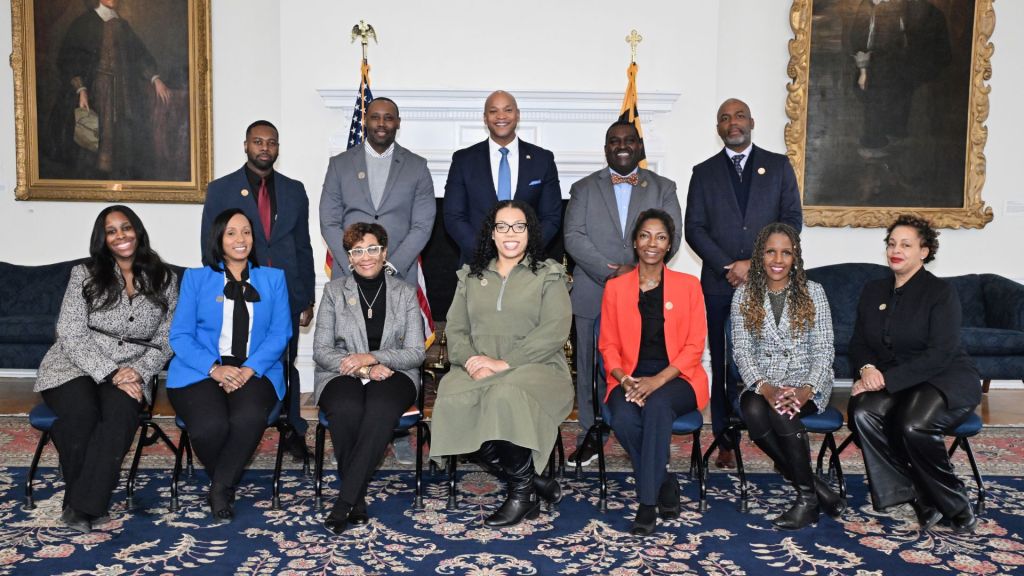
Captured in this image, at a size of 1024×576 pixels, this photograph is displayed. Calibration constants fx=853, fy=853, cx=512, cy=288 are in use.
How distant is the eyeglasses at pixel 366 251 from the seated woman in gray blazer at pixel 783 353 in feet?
5.74

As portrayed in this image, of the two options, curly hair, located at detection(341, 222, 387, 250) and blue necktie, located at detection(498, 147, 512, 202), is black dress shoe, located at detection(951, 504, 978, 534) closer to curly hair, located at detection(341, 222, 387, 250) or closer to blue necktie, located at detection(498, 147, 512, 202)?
blue necktie, located at detection(498, 147, 512, 202)

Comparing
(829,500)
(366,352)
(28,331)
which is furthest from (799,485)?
(28,331)

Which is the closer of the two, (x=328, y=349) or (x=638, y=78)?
(x=328, y=349)

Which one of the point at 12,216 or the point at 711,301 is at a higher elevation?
the point at 12,216

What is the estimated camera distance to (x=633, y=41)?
6.52 m

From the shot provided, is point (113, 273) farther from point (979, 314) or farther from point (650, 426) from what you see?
point (979, 314)

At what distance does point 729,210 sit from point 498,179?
4.22 feet

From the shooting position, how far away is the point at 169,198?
7.10 metres

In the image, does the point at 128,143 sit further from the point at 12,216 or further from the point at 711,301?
the point at 711,301

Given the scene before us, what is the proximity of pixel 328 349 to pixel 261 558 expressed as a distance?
Result: 1093 millimetres

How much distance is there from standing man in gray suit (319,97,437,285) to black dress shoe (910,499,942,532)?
9.12 feet

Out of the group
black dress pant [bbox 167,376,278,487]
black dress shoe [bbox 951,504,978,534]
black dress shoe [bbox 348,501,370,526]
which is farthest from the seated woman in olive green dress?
black dress shoe [bbox 951,504,978,534]

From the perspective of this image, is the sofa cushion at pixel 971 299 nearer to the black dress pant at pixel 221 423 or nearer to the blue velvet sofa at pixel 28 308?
the black dress pant at pixel 221 423

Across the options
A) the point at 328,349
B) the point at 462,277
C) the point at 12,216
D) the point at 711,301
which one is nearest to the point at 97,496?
the point at 328,349
